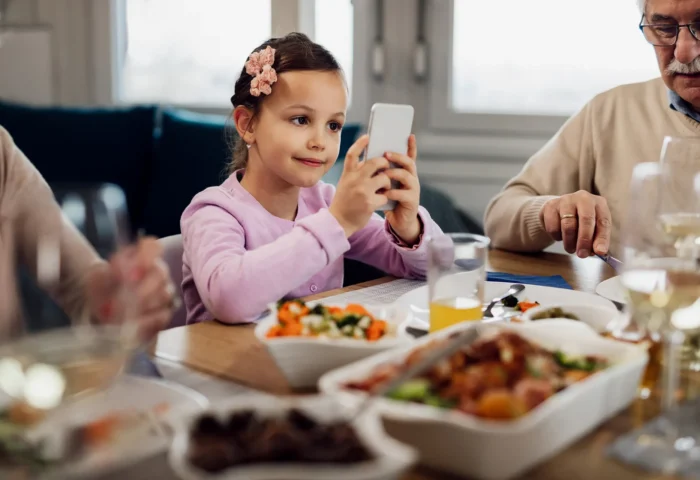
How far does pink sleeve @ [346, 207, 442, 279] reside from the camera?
151 centimetres

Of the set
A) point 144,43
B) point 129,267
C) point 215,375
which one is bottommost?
point 215,375

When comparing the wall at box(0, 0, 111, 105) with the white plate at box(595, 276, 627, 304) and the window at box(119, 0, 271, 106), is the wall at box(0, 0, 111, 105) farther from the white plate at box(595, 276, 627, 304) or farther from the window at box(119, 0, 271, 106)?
the white plate at box(595, 276, 627, 304)

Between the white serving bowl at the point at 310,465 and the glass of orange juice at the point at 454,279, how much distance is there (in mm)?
417

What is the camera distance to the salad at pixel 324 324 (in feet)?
2.97

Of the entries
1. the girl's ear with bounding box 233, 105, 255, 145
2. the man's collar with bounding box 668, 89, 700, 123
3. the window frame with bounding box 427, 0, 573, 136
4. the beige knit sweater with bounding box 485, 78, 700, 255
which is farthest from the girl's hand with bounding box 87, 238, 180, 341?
the window frame with bounding box 427, 0, 573, 136

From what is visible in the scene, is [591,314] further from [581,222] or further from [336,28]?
[336,28]

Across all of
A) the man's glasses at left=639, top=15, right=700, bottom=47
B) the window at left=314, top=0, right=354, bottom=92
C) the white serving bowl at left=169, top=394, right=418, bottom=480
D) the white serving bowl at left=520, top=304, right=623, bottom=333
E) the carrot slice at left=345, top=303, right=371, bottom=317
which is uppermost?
the window at left=314, top=0, right=354, bottom=92

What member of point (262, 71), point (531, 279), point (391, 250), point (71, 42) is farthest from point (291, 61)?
point (71, 42)

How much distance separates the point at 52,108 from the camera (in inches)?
122

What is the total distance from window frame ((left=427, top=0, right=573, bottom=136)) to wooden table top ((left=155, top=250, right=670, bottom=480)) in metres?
1.39

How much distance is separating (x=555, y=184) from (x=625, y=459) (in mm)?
1462

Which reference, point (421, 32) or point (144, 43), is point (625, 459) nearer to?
point (421, 32)

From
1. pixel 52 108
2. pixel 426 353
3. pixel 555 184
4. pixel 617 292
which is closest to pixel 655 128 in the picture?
pixel 555 184

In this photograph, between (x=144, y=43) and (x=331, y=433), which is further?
(x=144, y=43)
